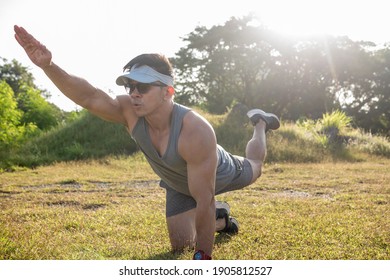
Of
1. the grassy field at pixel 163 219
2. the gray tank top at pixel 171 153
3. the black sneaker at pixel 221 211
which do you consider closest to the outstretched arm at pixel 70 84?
the gray tank top at pixel 171 153

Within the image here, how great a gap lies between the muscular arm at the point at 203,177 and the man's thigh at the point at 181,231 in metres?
0.64

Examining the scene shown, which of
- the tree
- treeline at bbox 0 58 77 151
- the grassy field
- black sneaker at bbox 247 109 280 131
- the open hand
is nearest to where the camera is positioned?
the open hand

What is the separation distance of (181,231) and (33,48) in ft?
6.82

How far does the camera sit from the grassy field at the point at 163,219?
3932 millimetres

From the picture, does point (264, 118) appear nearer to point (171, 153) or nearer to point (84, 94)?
point (171, 153)

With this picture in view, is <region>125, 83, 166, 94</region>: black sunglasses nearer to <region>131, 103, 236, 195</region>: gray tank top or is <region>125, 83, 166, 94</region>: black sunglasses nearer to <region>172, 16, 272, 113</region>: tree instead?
<region>131, 103, 236, 195</region>: gray tank top

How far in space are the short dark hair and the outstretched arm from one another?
467 mm

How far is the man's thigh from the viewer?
4047 millimetres

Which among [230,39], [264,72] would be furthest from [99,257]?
[264,72]

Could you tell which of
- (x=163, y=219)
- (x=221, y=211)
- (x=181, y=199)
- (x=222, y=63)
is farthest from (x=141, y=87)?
(x=222, y=63)

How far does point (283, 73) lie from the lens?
32.9 m

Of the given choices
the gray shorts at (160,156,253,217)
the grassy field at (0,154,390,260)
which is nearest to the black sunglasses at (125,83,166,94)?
the gray shorts at (160,156,253,217)

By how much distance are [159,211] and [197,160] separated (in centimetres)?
289

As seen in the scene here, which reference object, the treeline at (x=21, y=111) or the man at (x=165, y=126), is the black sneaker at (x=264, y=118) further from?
the treeline at (x=21, y=111)
